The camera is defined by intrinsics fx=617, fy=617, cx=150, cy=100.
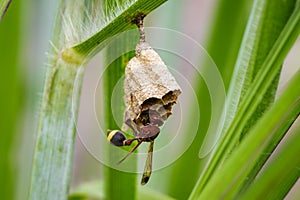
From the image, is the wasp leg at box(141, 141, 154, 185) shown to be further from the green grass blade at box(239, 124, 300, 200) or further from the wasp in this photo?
the green grass blade at box(239, 124, 300, 200)

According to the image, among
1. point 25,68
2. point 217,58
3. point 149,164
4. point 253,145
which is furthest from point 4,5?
point 25,68

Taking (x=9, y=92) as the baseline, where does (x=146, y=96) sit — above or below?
above

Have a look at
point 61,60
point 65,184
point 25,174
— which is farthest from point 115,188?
point 25,174

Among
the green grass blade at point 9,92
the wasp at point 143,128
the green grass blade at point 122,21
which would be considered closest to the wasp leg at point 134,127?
the wasp at point 143,128

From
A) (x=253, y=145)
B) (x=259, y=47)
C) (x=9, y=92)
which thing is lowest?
(x=9, y=92)

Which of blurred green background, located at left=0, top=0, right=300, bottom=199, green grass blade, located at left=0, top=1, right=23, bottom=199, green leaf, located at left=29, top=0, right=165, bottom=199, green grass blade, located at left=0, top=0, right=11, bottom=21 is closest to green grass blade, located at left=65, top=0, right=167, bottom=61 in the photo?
green leaf, located at left=29, top=0, right=165, bottom=199

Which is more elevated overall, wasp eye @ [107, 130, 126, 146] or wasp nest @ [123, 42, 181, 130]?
wasp nest @ [123, 42, 181, 130]

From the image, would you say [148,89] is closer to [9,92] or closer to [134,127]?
[134,127]

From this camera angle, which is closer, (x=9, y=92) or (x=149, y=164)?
(x=149, y=164)
